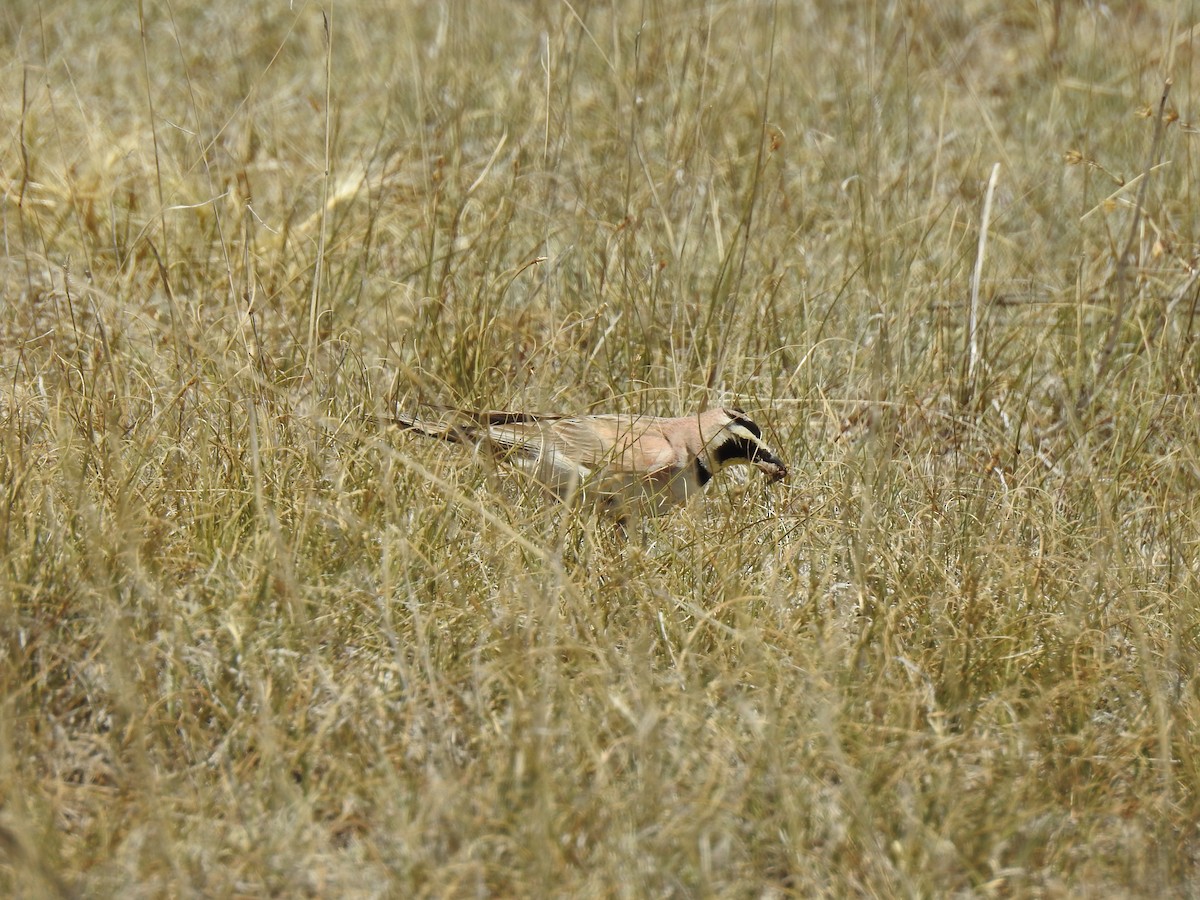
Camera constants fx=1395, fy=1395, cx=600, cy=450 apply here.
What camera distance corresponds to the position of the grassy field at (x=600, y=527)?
2.69 metres

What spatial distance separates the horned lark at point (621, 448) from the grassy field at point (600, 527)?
0.11 m

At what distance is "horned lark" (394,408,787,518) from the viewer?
3.93m

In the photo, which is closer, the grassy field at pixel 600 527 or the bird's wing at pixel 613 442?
the grassy field at pixel 600 527

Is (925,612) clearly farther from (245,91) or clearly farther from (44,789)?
(245,91)

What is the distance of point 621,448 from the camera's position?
410 cm

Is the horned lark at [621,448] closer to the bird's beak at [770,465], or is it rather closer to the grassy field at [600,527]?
the bird's beak at [770,465]

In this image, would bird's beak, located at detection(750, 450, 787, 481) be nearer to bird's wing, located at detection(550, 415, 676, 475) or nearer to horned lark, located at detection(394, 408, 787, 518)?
horned lark, located at detection(394, 408, 787, 518)

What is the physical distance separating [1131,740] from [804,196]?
3194mm

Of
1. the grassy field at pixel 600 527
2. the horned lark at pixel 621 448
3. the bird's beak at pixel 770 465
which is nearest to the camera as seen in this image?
the grassy field at pixel 600 527

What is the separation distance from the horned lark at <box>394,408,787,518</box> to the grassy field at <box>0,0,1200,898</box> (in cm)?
11

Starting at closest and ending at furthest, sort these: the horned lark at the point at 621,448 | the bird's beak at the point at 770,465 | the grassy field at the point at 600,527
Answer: the grassy field at the point at 600,527
the horned lark at the point at 621,448
the bird's beak at the point at 770,465

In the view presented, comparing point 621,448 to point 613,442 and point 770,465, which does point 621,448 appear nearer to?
point 613,442

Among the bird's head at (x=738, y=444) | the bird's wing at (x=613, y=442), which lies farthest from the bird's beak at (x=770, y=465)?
the bird's wing at (x=613, y=442)

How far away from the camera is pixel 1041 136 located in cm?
636
